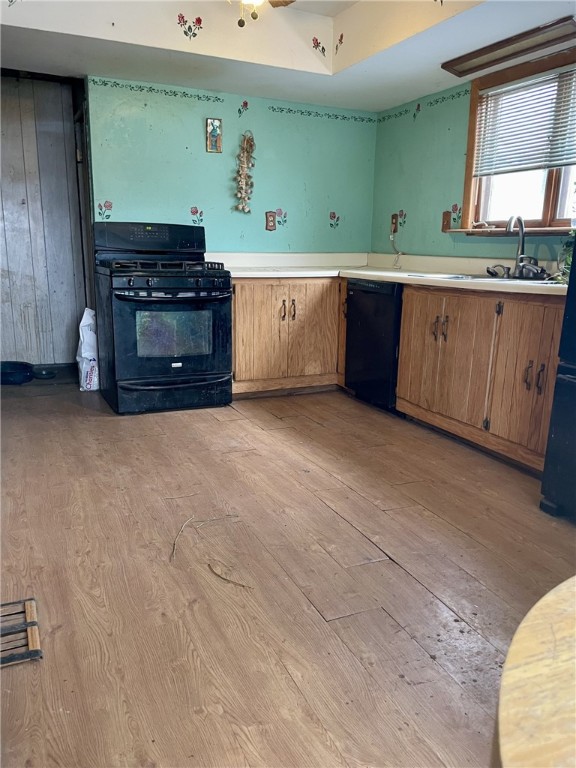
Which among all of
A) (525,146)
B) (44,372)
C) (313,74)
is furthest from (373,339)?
(44,372)

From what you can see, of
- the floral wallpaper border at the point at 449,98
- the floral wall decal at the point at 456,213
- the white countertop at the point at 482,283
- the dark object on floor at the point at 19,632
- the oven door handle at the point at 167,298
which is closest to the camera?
the dark object on floor at the point at 19,632

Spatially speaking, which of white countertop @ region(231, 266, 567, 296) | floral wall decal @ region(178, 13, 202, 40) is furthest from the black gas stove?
floral wall decal @ region(178, 13, 202, 40)

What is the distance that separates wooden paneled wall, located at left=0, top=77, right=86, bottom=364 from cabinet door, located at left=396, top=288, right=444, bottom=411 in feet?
8.88

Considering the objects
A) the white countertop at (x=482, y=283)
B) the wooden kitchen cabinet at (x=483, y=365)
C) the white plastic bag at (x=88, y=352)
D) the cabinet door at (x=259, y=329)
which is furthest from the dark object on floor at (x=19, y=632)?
the white plastic bag at (x=88, y=352)

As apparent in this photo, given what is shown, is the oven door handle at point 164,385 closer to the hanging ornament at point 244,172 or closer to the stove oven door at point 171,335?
the stove oven door at point 171,335

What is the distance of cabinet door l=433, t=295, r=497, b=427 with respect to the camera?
9.45ft

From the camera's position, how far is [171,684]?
138 centimetres

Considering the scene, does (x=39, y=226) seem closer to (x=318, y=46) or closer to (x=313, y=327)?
(x=313, y=327)

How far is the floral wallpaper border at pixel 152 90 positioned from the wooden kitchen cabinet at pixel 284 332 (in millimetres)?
1394

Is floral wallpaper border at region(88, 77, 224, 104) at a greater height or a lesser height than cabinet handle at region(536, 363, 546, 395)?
greater

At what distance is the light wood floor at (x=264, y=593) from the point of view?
1244mm

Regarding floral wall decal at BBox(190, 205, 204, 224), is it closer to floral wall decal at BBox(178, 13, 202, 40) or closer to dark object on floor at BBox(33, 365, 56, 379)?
floral wall decal at BBox(178, 13, 202, 40)

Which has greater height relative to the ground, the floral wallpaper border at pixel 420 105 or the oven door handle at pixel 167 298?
the floral wallpaper border at pixel 420 105

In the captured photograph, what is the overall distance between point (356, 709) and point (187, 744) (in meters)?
0.39
